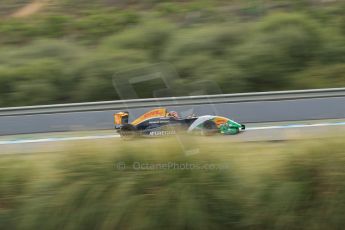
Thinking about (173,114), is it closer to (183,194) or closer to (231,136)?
(231,136)

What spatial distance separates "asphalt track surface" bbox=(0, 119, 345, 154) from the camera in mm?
6378

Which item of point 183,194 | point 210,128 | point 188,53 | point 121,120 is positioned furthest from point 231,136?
point 188,53

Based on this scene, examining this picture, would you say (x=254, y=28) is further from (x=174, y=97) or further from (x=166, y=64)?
(x=174, y=97)

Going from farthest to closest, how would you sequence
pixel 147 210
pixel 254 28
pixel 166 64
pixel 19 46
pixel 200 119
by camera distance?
pixel 19 46 → pixel 254 28 → pixel 166 64 → pixel 200 119 → pixel 147 210

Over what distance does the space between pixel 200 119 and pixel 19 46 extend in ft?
49.0

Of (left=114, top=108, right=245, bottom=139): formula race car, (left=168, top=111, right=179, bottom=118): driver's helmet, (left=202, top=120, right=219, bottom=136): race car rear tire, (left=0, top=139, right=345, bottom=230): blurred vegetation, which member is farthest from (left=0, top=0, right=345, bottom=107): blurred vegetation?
(left=0, top=139, right=345, bottom=230): blurred vegetation

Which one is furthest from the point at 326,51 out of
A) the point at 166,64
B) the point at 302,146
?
the point at 302,146

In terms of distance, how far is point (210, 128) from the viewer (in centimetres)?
812

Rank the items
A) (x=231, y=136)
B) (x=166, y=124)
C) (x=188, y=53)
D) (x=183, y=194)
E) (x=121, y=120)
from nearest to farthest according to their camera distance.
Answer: (x=183, y=194)
(x=166, y=124)
(x=231, y=136)
(x=121, y=120)
(x=188, y=53)

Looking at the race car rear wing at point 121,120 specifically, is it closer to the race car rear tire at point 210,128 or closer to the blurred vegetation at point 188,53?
the race car rear tire at point 210,128

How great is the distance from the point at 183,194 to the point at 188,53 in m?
11.7

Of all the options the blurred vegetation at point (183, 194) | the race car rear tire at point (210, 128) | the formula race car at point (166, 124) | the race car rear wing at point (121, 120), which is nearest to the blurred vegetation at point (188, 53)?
the race car rear wing at point (121, 120)

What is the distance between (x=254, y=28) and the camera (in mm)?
18750

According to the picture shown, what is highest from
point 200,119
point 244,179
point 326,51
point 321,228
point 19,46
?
point 19,46
